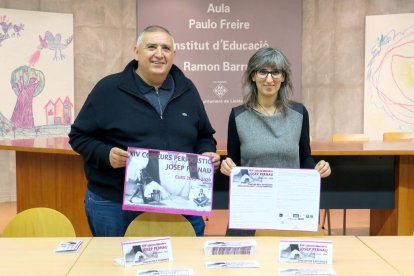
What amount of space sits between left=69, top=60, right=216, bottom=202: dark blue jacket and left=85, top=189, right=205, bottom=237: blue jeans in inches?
1.7

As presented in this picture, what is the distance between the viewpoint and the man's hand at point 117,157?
240cm

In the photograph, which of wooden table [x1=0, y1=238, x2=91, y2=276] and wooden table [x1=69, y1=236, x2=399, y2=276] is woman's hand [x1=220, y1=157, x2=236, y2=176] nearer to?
wooden table [x1=69, y1=236, x2=399, y2=276]

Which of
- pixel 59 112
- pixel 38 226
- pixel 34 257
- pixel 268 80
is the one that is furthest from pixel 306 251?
pixel 59 112

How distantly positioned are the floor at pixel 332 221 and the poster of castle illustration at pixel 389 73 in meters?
1.47

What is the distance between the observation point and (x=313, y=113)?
720cm

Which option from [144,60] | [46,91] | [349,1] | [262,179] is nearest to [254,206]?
[262,179]

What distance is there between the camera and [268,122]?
2.65m

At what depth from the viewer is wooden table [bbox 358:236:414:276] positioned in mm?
2070

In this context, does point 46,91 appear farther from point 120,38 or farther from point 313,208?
point 313,208

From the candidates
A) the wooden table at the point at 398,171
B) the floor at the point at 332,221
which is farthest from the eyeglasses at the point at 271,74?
the floor at the point at 332,221

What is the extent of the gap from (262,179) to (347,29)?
523cm

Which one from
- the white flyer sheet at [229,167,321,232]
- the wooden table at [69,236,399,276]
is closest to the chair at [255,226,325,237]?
the wooden table at [69,236,399,276]

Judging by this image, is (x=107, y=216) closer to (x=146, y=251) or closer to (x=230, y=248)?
(x=146, y=251)

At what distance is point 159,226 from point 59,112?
4.37 m
